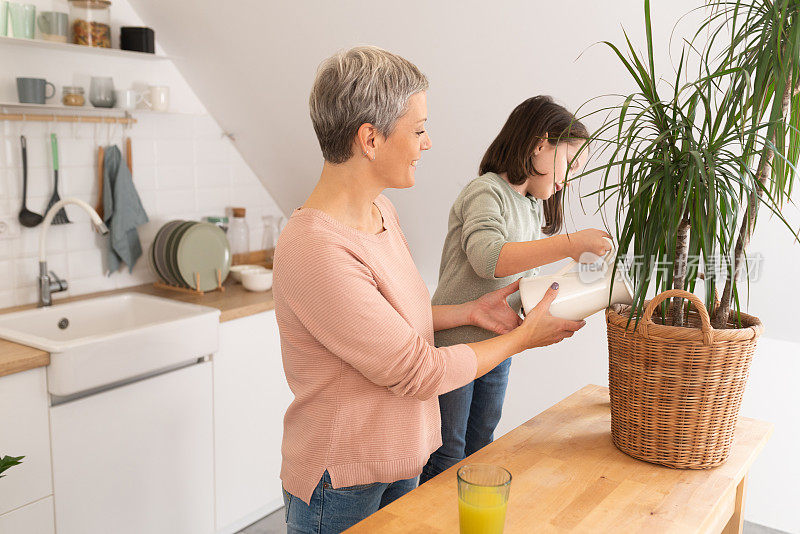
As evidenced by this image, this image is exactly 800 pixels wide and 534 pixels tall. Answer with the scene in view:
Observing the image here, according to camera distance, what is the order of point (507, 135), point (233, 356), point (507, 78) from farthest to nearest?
point (233, 356) → point (507, 78) → point (507, 135)

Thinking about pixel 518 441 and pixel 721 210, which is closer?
pixel 721 210

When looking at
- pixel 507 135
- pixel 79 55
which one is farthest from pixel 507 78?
pixel 79 55

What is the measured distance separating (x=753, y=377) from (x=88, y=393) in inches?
95.1

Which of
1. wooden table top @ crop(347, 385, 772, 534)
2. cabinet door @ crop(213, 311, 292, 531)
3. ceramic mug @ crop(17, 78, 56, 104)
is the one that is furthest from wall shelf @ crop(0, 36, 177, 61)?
Answer: wooden table top @ crop(347, 385, 772, 534)

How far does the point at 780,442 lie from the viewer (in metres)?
2.81

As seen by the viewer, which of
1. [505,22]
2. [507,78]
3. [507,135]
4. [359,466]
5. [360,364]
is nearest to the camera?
[360,364]

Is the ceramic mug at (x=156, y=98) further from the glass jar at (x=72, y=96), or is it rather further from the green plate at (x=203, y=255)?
the green plate at (x=203, y=255)

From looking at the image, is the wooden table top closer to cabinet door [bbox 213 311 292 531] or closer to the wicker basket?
the wicker basket

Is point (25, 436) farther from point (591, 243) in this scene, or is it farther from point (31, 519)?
point (591, 243)

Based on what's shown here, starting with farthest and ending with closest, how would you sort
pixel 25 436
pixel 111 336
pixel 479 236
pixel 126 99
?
pixel 126 99 < pixel 111 336 < pixel 25 436 < pixel 479 236

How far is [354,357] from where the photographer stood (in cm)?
124

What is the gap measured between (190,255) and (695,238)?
2.16m

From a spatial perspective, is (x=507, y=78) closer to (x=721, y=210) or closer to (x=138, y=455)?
(x=721, y=210)

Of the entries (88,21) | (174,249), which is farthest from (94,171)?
(88,21)
